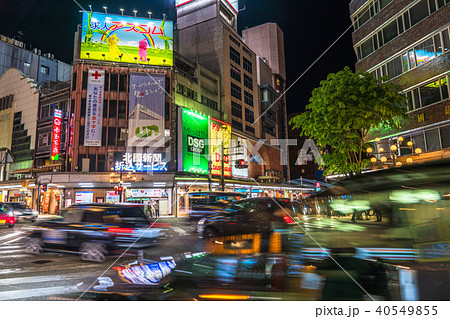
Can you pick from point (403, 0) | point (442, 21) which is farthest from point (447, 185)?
point (403, 0)

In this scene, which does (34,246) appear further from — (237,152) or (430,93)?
(237,152)

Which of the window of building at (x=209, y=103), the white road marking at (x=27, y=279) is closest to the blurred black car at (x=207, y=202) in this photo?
the white road marking at (x=27, y=279)

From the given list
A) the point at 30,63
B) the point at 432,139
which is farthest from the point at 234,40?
the point at 432,139

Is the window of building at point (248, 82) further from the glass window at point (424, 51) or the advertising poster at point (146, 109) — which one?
the glass window at point (424, 51)

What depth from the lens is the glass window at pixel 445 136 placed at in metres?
16.5

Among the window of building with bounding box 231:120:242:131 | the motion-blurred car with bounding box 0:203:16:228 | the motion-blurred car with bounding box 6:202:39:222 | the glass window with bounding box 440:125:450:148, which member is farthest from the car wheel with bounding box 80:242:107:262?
the window of building with bounding box 231:120:242:131

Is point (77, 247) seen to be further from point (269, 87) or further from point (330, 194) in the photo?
point (269, 87)

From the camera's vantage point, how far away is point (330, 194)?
443 centimetres

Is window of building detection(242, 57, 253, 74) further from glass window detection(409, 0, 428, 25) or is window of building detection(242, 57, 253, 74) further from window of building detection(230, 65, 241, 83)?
glass window detection(409, 0, 428, 25)

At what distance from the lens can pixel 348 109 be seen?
48.8 ft

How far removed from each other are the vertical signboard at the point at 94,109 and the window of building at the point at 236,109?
71.9 ft

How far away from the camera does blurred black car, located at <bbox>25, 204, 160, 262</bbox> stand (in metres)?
7.73

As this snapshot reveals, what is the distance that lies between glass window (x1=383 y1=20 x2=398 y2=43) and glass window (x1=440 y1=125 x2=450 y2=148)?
27.9ft
